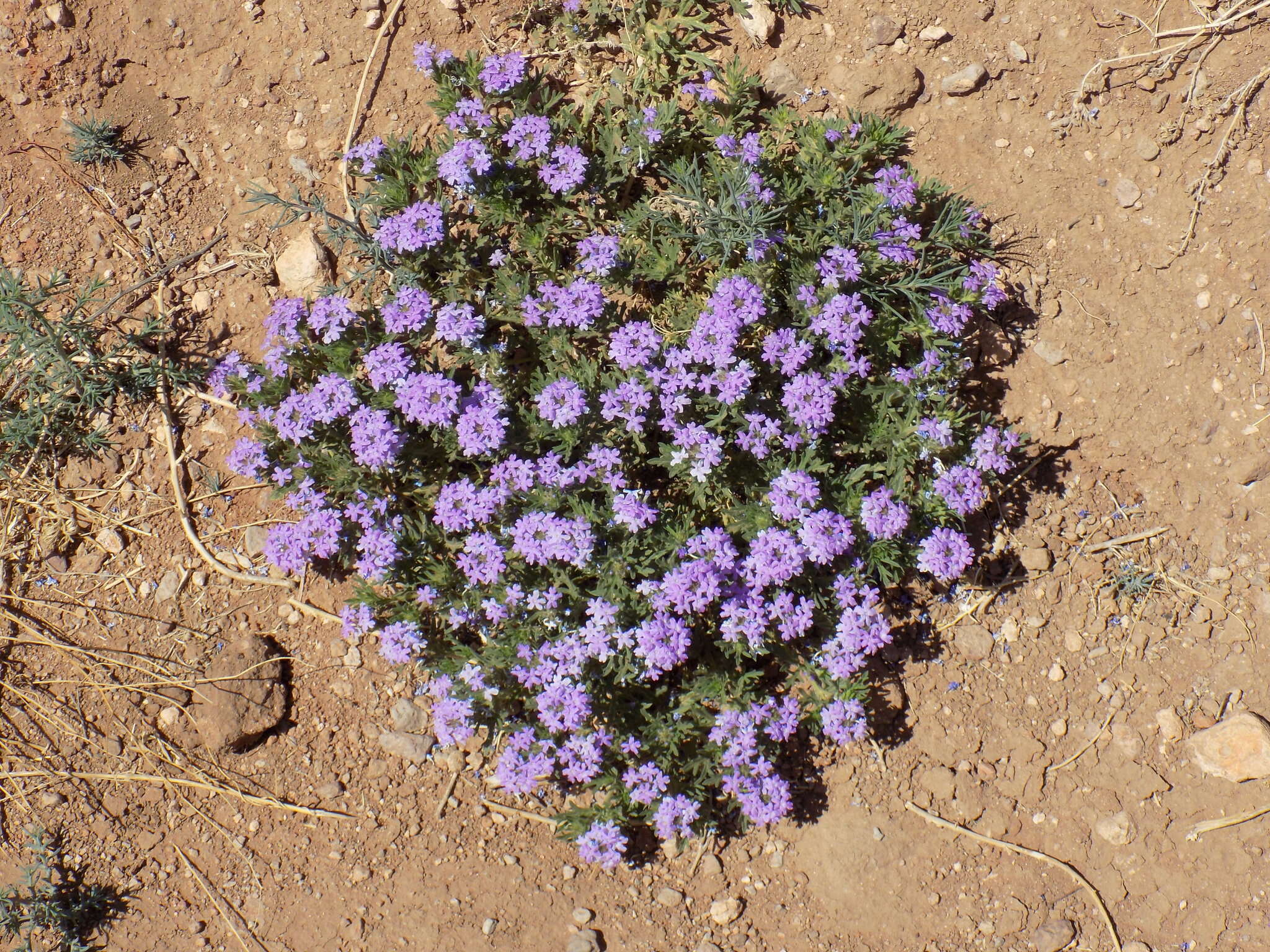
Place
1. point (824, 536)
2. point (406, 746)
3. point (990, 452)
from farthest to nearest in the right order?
point (406, 746) < point (990, 452) < point (824, 536)

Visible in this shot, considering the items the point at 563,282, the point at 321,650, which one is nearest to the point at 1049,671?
the point at 563,282

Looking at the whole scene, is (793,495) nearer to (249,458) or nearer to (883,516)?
(883,516)

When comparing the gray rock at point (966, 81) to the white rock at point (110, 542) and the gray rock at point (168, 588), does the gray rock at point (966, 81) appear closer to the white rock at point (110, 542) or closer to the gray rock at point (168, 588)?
the gray rock at point (168, 588)

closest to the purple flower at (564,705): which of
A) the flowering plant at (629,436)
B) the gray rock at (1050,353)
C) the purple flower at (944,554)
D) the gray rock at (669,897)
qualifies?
the flowering plant at (629,436)

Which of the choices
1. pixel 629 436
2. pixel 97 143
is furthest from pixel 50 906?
pixel 97 143

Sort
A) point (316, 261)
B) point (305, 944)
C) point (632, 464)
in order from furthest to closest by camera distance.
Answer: point (316, 261), point (305, 944), point (632, 464)

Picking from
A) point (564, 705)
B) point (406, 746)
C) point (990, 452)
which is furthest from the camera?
point (406, 746)

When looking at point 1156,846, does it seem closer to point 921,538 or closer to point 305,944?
point 921,538
